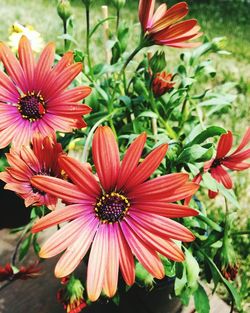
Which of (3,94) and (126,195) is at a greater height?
(3,94)

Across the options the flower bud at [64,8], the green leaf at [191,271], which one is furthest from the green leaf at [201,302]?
the flower bud at [64,8]

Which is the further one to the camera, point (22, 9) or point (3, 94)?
point (22, 9)

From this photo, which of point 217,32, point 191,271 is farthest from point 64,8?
point 217,32

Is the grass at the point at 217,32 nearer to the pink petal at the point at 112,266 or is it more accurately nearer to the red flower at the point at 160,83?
the red flower at the point at 160,83

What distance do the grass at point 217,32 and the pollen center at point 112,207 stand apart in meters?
0.74

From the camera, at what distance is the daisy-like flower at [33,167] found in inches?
28.7

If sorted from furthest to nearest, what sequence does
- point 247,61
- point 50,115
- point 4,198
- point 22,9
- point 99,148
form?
point 22,9
point 247,61
point 4,198
point 50,115
point 99,148

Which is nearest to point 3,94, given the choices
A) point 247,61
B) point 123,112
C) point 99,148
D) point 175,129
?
point 99,148

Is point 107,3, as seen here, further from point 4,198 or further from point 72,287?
point 72,287

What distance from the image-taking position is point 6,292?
1.16 meters

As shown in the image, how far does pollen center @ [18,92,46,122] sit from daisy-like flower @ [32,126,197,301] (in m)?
0.18

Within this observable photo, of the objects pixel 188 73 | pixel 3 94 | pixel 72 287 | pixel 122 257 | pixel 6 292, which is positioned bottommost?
pixel 6 292

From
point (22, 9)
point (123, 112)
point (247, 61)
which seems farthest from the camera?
point (22, 9)

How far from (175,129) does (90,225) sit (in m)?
0.50
